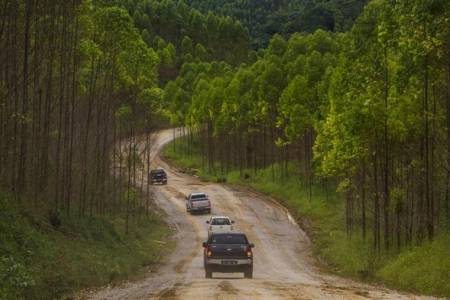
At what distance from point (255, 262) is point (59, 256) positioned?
55.5 ft

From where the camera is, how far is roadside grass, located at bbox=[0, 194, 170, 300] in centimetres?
1945

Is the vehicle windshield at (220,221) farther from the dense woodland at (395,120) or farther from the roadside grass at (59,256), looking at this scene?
the roadside grass at (59,256)

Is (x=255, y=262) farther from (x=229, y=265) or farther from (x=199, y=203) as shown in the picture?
(x=199, y=203)

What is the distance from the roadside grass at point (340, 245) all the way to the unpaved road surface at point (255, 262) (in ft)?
3.96

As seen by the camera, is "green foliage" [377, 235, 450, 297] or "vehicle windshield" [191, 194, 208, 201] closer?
"green foliage" [377, 235, 450, 297]

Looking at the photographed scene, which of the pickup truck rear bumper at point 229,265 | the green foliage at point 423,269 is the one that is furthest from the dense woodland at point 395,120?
the pickup truck rear bumper at point 229,265

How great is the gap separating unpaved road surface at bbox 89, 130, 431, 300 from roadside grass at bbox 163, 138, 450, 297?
3.96ft

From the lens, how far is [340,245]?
44.1 metres

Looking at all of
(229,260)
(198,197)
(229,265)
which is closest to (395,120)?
(229,260)

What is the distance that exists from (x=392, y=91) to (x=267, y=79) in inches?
1670

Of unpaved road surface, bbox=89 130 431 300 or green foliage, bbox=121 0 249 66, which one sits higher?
green foliage, bbox=121 0 249 66

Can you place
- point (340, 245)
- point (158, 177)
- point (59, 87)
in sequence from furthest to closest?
point (158, 177)
point (340, 245)
point (59, 87)

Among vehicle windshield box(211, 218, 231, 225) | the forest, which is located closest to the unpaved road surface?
vehicle windshield box(211, 218, 231, 225)

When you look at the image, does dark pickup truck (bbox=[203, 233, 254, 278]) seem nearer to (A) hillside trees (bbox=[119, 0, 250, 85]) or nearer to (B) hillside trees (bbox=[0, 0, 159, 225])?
(B) hillside trees (bbox=[0, 0, 159, 225])
